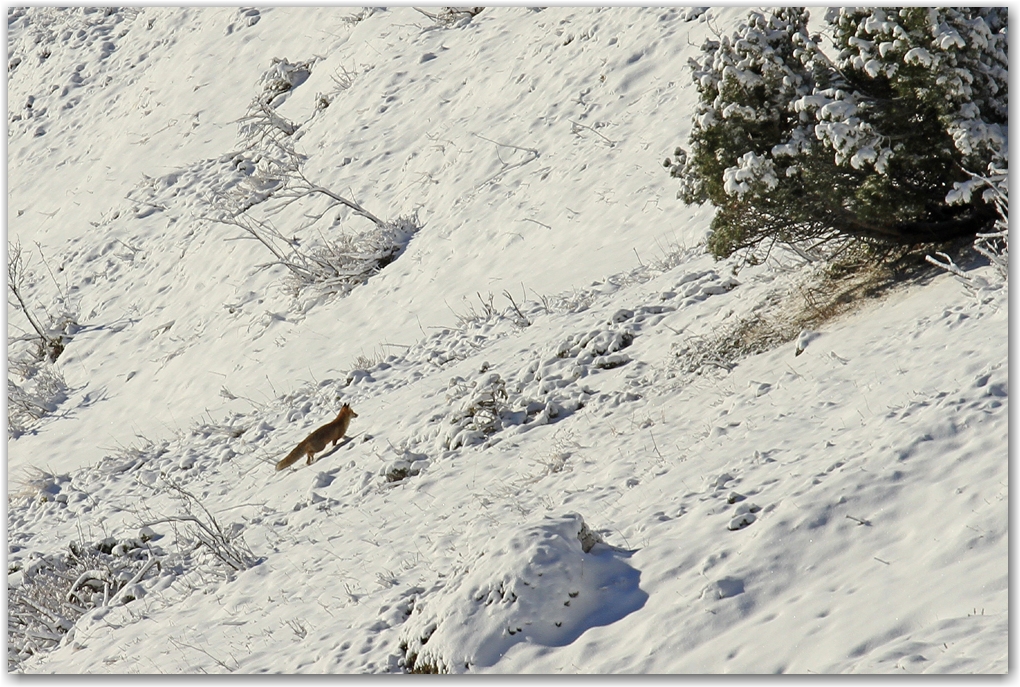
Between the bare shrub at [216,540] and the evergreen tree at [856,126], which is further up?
the evergreen tree at [856,126]

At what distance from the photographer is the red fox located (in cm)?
887

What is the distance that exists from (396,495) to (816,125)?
415cm

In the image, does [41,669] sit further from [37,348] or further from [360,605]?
[37,348]

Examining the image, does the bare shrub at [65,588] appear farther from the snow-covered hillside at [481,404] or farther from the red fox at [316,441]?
the red fox at [316,441]

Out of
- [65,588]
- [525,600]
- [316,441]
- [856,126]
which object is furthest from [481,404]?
[65,588]

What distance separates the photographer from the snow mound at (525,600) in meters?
4.65

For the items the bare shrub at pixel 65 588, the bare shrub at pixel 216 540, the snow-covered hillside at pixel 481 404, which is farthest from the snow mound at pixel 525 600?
the bare shrub at pixel 65 588

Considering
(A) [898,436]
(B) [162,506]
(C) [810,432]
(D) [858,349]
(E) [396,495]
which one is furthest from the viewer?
(B) [162,506]

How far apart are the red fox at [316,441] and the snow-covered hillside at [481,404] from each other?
0.44 feet

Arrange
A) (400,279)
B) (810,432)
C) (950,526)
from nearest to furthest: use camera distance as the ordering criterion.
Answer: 1. (950,526)
2. (810,432)
3. (400,279)

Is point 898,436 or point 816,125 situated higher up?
point 816,125

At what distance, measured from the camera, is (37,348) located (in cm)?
1662

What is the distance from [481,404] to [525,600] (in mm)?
3511

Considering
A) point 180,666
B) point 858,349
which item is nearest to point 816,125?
point 858,349
